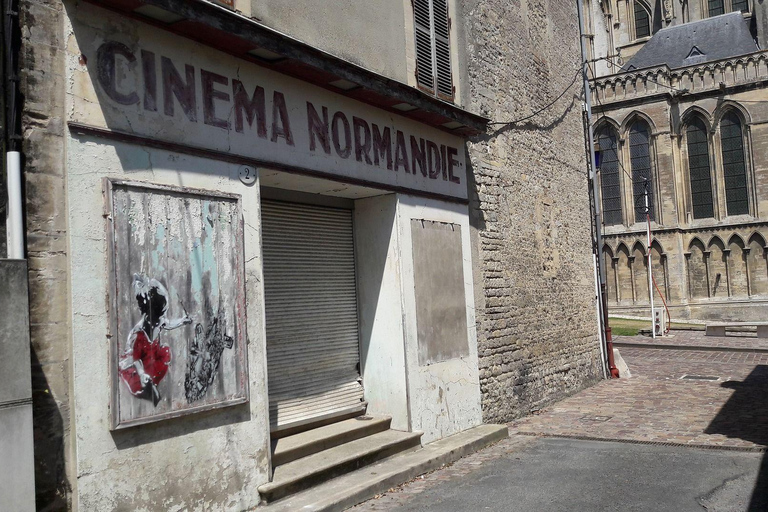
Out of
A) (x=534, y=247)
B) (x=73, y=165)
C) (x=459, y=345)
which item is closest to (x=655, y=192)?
(x=534, y=247)

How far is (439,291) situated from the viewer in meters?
8.13

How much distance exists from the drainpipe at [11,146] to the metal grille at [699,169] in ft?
111

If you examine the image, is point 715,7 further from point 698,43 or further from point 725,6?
point 698,43

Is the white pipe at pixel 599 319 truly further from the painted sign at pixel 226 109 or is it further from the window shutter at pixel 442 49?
the painted sign at pixel 226 109

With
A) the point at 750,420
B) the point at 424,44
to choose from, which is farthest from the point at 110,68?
the point at 750,420

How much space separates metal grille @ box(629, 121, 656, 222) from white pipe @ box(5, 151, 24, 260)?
106 feet

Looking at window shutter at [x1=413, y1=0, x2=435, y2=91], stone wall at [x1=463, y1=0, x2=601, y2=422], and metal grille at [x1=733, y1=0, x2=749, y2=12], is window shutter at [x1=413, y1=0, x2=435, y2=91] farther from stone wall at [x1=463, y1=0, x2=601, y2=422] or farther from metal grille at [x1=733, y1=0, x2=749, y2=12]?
metal grille at [x1=733, y1=0, x2=749, y2=12]

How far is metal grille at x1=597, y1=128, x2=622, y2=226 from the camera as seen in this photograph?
33.7m

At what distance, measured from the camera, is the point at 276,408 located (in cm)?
649

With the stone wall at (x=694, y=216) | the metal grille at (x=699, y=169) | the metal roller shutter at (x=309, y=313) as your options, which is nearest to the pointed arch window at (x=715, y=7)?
the stone wall at (x=694, y=216)

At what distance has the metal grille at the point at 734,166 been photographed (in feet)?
106

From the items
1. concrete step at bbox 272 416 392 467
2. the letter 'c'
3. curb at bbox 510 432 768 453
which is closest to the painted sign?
the letter 'c'

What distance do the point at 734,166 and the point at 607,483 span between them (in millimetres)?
30830

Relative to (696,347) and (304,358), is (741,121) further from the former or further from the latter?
(304,358)
